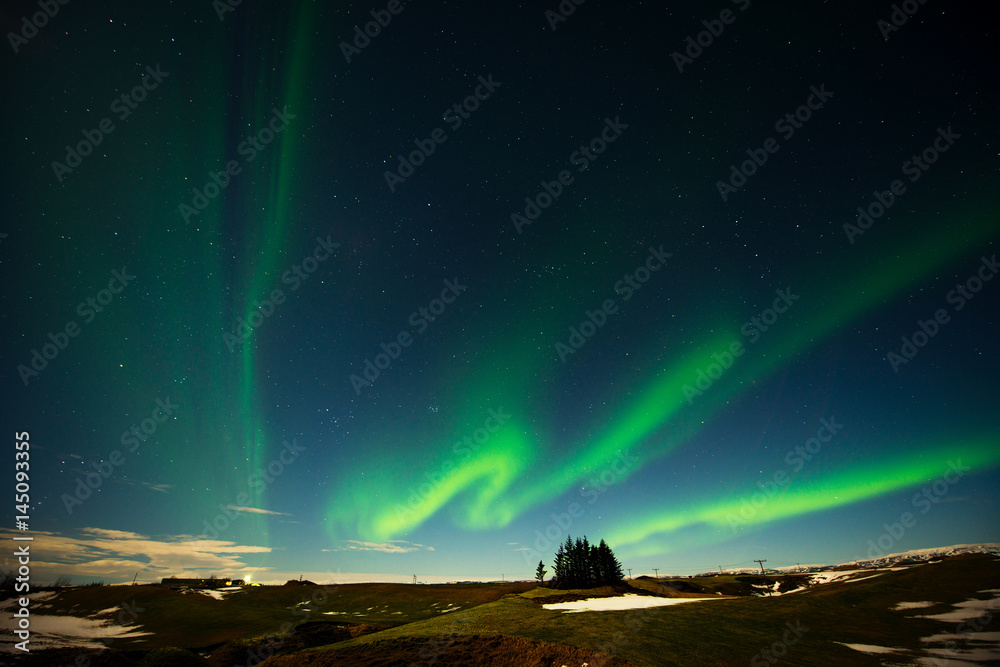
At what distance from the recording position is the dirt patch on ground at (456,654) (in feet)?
53.1

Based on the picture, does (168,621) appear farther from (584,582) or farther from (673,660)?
(584,582)

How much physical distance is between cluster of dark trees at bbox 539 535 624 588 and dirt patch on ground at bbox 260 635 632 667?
83285 mm

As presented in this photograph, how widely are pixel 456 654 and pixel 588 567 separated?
8655 centimetres

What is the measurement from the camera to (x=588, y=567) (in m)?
90.9

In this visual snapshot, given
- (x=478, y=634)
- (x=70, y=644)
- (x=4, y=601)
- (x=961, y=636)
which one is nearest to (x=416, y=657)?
(x=478, y=634)

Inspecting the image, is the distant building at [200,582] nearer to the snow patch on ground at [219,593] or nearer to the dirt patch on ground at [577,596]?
the snow patch on ground at [219,593]

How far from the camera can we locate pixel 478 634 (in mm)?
20031

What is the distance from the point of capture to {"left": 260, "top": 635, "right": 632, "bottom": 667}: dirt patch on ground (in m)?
16.2

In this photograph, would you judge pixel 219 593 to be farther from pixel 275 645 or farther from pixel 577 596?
pixel 577 596

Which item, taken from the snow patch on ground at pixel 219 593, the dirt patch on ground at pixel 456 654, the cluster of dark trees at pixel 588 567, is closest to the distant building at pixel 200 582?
the snow patch on ground at pixel 219 593

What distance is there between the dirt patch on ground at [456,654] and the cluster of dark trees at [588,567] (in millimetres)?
83285

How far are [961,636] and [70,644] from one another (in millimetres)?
80104

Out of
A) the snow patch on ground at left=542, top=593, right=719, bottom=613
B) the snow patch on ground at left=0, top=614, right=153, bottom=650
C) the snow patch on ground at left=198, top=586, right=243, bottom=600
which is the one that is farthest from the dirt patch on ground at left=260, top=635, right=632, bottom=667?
the snow patch on ground at left=198, top=586, right=243, bottom=600

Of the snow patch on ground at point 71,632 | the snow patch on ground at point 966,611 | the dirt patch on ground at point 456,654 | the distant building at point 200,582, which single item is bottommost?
the distant building at point 200,582
